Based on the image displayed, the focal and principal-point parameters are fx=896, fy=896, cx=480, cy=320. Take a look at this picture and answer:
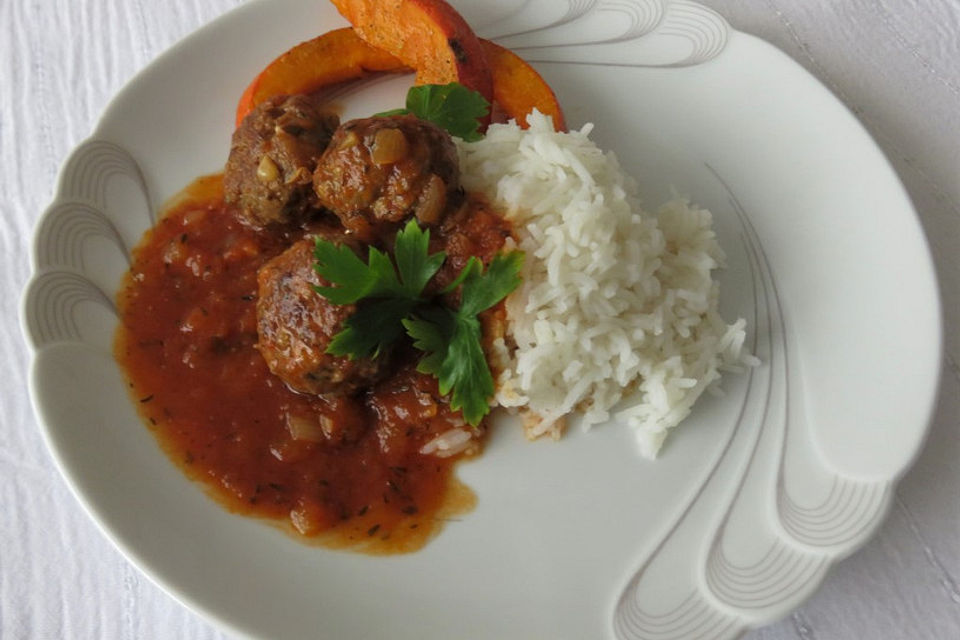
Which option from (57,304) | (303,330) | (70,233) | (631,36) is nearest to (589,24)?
(631,36)

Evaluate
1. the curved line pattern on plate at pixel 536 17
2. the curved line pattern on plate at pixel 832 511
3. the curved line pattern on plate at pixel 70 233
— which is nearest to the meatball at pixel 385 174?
the curved line pattern on plate at pixel 70 233

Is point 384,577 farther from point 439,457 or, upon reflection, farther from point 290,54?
point 290,54

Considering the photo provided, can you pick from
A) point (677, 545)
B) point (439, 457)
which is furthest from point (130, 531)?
point (677, 545)

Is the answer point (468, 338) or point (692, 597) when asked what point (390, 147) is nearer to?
point (468, 338)

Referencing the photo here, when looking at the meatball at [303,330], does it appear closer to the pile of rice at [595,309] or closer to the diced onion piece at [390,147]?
the diced onion piece at [390,147]

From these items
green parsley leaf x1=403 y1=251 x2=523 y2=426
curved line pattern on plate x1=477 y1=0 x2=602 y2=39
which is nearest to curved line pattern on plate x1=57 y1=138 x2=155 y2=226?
green parsley leaf x1=403 y1=251 x2=523 y2=426

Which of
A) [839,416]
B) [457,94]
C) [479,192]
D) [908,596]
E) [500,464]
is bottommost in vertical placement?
[908,596]
